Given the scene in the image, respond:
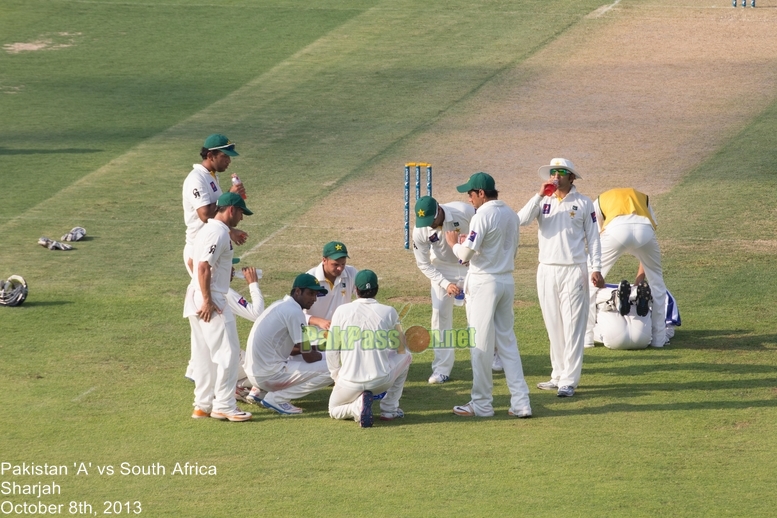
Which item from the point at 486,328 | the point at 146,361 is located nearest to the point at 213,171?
the point at 146,361

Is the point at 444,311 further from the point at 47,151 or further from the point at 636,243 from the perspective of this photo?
the point at 47,151

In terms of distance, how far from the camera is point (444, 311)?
11.9 m

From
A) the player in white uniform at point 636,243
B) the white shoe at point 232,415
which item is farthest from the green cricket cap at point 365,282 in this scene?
the player in white uniform at point 636,243

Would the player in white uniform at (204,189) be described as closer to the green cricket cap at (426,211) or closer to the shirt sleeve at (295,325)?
the shirt sleeve at (295,325)

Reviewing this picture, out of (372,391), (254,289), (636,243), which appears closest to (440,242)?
(254,289)

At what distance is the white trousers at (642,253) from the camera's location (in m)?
12.8

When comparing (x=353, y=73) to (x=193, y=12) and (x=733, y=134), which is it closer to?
(x=193, y=12)

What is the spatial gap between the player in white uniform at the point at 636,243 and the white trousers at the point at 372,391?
3143mm

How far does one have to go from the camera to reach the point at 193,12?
3052 centimetres

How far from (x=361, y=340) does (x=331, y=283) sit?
122 cm

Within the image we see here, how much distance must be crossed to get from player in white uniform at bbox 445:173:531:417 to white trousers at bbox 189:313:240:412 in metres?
2.02

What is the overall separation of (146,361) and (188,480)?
134 inches

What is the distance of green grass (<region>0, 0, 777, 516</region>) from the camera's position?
9172mm

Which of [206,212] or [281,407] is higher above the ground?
[206,212]
